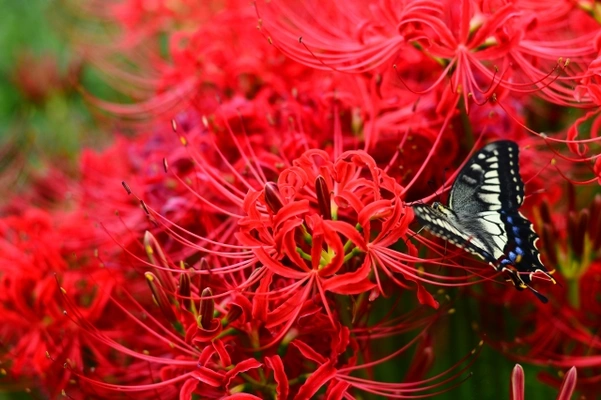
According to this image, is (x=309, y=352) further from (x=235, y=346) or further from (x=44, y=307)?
(x=44, y=307)

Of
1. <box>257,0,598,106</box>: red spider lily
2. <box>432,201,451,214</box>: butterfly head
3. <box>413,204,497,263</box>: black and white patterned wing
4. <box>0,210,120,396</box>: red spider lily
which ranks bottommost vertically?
<box>0,210,120,396</box>: red spider lily

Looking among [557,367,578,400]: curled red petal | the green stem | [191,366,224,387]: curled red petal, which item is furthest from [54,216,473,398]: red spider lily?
the green stem

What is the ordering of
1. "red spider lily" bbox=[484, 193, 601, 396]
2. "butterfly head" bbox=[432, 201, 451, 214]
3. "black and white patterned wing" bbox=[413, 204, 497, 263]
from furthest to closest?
"red spider lily" bbox=[484, 193, 601, 396] < "butterfly head" bbox=[432, 201, 451, 214] < "black and white patterned wing" bbox=[413, 204, 497, 263]

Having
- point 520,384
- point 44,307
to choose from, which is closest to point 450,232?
point 520,384

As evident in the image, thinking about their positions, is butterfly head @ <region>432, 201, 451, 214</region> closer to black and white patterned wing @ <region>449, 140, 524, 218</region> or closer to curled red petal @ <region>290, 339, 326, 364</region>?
black and white patterned wing @ <region>449, 140, 524, 218</region>

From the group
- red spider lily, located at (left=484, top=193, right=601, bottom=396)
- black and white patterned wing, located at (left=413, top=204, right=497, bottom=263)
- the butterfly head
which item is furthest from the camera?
red spider lily, located at (left=484, top=193, right=601, bottom=396)

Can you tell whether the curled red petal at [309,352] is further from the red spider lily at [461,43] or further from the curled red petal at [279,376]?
the red spider lily at [461,43]

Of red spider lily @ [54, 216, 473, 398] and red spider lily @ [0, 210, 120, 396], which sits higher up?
red spider lily @ [54, 216, 473, 398]

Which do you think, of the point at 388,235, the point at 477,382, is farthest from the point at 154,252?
the point at 477,382
